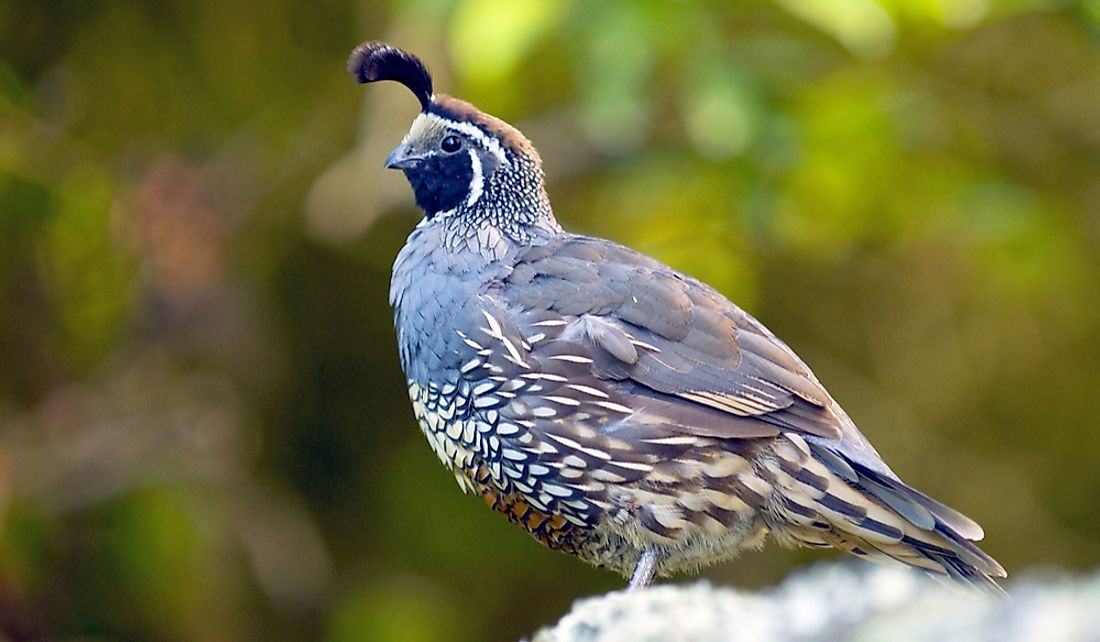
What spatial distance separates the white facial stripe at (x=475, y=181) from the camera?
3324mm

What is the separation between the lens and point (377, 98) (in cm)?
485

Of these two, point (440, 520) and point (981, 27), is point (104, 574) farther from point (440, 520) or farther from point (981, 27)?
point (981, 27)

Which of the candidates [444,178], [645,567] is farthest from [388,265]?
[645,567]

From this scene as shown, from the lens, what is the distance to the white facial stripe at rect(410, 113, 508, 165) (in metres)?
3.35

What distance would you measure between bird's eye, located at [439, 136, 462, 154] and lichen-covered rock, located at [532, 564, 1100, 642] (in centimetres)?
160

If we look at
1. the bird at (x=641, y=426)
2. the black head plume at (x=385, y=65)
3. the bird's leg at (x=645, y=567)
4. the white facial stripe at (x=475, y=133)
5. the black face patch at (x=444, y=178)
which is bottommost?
the bird's leg at (x=645, y=567)

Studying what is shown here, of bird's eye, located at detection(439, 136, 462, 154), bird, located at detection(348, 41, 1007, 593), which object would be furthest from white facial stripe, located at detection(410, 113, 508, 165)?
bird, located at detection(348, 41, 1007, 593)

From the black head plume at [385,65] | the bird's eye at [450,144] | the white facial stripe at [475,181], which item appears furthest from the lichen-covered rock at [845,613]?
the black head plume at [385,65]

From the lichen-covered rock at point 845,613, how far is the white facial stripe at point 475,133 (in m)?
1.60

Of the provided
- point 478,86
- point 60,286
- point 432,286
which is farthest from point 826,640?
point 60,286

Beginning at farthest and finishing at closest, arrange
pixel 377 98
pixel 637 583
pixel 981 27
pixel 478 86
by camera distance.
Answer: pixel 981 27, pixel 377 98, pixel 478 86, pixel 637 583

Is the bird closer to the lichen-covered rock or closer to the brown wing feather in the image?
the brown wing feather

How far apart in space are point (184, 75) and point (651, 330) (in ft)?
9.81

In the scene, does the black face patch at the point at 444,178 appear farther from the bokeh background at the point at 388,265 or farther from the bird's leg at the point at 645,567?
the bird's leg at the point at 645,567
